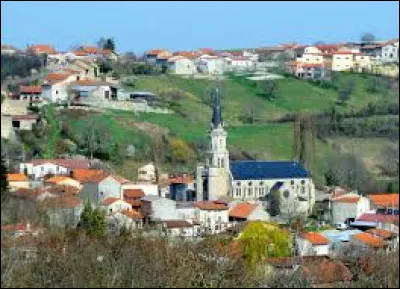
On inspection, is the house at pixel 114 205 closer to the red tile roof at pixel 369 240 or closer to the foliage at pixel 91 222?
the red tile roof at pixel 369 240

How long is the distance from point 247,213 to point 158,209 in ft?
5.36

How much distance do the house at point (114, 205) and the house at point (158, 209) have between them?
325 millimetres

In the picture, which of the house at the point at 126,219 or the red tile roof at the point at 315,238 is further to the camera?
the red tile roof at the point at 315,238

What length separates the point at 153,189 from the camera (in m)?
22.0

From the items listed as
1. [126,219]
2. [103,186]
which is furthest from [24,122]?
[126,219]

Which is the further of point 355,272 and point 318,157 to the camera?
point 318,157

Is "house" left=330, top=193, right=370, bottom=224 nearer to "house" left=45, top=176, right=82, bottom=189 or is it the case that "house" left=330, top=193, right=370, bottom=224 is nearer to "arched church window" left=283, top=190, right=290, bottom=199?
"arched church window" left=283, top=190, right=290, bottom=199

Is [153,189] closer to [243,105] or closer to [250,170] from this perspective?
[250,170]

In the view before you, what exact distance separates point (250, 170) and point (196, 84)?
1158 centimetres

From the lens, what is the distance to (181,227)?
18.4 m

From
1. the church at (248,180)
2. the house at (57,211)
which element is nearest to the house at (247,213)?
the church at (248,180)

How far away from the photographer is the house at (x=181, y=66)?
3641 cm

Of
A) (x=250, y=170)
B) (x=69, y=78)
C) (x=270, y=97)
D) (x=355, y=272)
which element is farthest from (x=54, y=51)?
(x=355, y=272)

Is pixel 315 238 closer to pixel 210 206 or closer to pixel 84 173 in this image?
pixel 210 206
